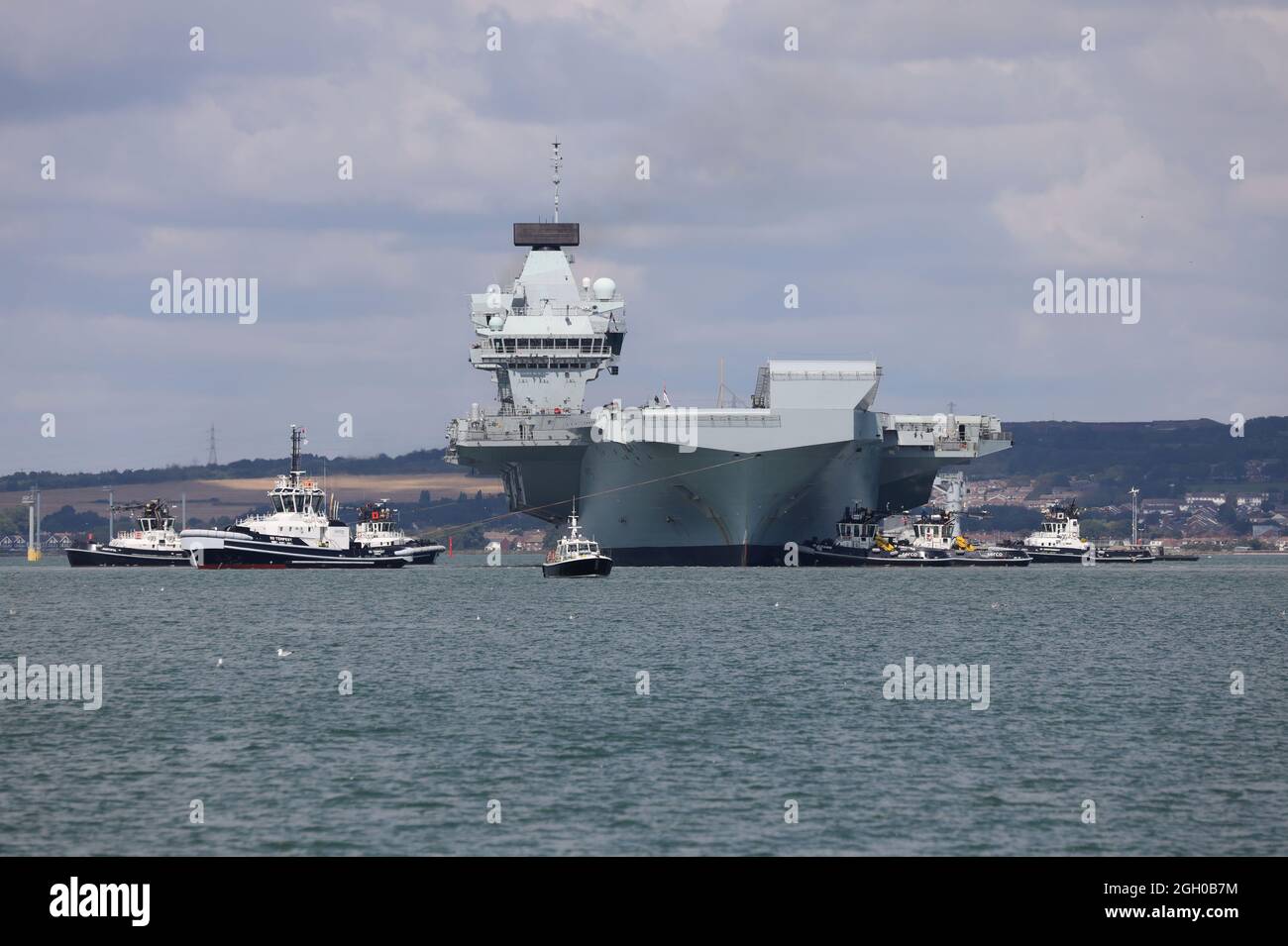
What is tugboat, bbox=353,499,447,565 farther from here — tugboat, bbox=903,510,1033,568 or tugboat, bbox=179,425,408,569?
tugboat, bbox=903,510,1033,568

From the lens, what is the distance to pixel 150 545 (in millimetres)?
110500

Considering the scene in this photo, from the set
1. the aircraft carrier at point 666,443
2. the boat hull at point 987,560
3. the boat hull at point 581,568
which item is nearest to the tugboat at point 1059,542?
the boat hull at point 987,560

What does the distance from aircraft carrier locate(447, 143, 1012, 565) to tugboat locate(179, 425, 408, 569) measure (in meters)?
9.56

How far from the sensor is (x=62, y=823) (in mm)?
23266

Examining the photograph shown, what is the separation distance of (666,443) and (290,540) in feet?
102

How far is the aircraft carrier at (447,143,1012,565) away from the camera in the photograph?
74.4 m

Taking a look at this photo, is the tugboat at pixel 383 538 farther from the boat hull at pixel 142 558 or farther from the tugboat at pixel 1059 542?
the tugboat at pixel 1059 542

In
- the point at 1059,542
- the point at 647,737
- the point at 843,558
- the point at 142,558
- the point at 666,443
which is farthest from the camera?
the point at 1059,542

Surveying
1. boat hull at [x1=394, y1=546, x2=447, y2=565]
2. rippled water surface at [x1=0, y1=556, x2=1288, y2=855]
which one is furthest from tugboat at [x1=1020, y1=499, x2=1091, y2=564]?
rippled water surface at [x1=0, y1=556, x2=1288, y2=855]

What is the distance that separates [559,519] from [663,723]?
63.3 meters

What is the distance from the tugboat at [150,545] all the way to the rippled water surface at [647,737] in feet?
163

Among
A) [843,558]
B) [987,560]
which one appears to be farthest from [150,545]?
[987,560]

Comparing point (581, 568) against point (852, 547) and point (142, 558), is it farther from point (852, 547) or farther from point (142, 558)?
point (142, 558)
